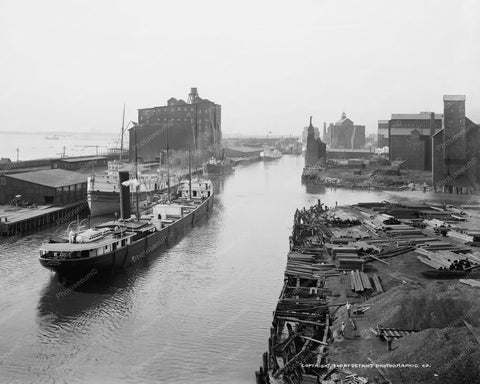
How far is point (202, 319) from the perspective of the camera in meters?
18.3

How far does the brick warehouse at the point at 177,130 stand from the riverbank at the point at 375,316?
60.1m

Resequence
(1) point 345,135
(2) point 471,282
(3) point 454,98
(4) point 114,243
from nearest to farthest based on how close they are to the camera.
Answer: (2) point 471,282 → (4) point 114,243 → (3) point 454,98 → (1) point 345,135

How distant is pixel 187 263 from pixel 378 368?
52.9 feet

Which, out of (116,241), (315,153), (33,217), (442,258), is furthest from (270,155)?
(442,258)

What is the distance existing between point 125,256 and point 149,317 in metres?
6.32

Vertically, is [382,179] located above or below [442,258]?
above

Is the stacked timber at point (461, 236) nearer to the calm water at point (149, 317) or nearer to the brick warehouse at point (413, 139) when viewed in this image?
the calm water at point (149, 317)

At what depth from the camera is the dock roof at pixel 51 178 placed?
4019cm

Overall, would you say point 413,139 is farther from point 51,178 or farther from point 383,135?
point 51,178

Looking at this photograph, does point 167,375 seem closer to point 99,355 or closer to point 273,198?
point 99,355

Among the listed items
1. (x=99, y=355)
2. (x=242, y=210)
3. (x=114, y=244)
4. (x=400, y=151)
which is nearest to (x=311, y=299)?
(x=99, y=355)

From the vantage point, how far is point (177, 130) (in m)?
87.3

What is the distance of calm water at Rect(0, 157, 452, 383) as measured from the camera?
1457 cm

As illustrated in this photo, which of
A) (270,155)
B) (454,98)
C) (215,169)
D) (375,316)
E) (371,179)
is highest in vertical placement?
(454,98)
